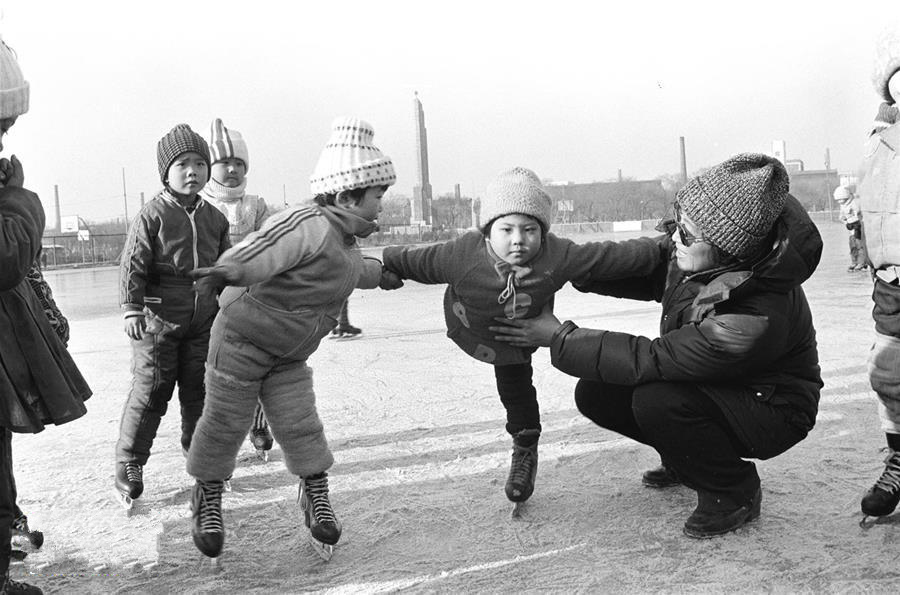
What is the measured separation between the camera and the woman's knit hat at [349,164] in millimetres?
3125

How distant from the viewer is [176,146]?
12.6ft

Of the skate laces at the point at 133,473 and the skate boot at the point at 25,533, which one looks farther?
the skate laces at the point at 133,473

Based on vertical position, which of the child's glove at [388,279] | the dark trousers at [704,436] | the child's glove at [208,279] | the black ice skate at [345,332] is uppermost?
the child's glove at [208,279]

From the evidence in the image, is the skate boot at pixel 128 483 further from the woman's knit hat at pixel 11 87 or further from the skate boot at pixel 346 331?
the skate boot at pixel 346 331

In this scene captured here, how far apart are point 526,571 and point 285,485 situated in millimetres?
1395

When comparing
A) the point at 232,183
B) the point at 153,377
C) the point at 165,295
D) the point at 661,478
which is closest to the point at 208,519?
the point at 153,377

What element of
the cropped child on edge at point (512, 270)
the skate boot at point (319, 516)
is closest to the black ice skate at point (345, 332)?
the cropped child on edge at point (512, 270)

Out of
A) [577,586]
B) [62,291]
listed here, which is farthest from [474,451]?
[62,291]

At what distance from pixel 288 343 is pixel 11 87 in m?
1.15

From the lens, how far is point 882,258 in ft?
10.7

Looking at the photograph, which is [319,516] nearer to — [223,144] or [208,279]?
[208,279]

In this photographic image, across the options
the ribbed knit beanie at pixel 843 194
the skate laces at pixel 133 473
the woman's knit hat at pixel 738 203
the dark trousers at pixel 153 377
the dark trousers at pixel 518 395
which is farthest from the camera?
the ribbed knit beanie at pixel 843 194

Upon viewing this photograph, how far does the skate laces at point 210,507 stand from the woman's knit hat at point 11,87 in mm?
1367

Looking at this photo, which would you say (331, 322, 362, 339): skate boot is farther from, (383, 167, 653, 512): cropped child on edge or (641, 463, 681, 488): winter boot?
(641, 463, 681, 488): winter boot
